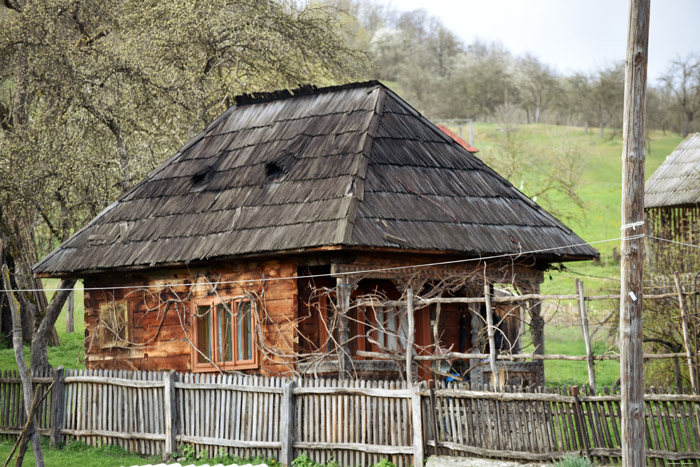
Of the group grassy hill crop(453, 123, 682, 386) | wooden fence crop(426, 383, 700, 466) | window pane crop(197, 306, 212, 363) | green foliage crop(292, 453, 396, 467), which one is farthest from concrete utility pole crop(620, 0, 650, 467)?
window pane crop(197, 306, 212, 363)

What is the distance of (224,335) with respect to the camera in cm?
1467

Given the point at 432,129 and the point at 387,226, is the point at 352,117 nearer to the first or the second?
the point at 432,129

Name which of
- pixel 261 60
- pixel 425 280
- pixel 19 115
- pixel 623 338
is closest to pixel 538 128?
pixel 261 60

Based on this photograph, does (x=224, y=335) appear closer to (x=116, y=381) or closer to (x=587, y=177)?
(x=116, y=381)

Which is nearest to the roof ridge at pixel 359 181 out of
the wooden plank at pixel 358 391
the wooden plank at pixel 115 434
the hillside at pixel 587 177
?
the wooden plank at pixel 358 391

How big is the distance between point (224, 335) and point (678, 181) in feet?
62.3

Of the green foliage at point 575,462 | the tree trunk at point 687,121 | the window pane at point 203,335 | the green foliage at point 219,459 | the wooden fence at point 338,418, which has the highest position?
the tree trunk at point 687,121

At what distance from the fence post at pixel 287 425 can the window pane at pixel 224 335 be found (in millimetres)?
2808

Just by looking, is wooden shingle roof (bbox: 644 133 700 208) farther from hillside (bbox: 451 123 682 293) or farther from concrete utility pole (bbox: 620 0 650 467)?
concrete utility pole (bbox: 620 0 650 467)

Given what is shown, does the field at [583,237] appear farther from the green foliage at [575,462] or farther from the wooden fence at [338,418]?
the green foliage at [575,462]

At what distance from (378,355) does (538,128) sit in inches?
2215

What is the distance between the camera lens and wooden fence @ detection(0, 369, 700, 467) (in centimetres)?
1012

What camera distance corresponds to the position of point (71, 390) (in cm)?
1416

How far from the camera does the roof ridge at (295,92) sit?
54.7ft
